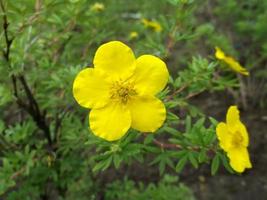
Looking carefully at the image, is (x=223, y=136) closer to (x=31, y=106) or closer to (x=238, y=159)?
(x=238, y=159)

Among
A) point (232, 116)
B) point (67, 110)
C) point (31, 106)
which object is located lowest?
point (67, 110)

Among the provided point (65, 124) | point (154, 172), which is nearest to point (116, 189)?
point (65, 124)

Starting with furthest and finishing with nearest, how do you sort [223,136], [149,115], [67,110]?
[67,110] → [223,136] → [149,115]

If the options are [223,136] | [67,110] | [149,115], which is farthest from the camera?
[67,110]

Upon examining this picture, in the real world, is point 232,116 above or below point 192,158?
above

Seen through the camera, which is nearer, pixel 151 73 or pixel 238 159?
pixel 151 73

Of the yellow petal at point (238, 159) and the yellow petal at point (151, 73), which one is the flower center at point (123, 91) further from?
the yellow petal at point (238, 159)

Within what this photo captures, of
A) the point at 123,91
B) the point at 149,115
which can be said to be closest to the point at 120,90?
the point at 123,91

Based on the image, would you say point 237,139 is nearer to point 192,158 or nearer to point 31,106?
point 192,158
